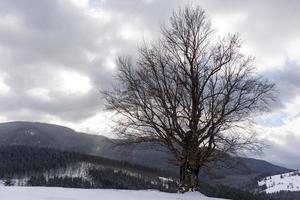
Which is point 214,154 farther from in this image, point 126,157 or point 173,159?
point 126,157

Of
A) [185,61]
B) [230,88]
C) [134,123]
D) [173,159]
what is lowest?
[173,159]

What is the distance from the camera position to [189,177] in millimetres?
24484

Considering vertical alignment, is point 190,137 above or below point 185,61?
below

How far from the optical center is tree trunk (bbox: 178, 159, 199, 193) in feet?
79.8

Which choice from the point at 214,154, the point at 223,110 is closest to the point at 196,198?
the point at 214,154

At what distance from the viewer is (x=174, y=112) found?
23750mm

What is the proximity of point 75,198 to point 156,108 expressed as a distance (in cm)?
907

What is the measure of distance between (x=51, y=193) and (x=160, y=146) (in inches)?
356

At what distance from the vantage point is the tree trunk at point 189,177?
79.8 feet

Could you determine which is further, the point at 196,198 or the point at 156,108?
the point at 156,108

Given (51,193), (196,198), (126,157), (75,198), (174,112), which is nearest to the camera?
(75,198)

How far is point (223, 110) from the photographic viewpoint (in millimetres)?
23812

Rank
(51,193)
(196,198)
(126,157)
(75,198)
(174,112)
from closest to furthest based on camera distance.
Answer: (75,198) → (51,193) → (196,198) → (174,112) → (126,157)

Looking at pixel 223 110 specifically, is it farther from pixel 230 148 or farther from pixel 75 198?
pixel 75 198
